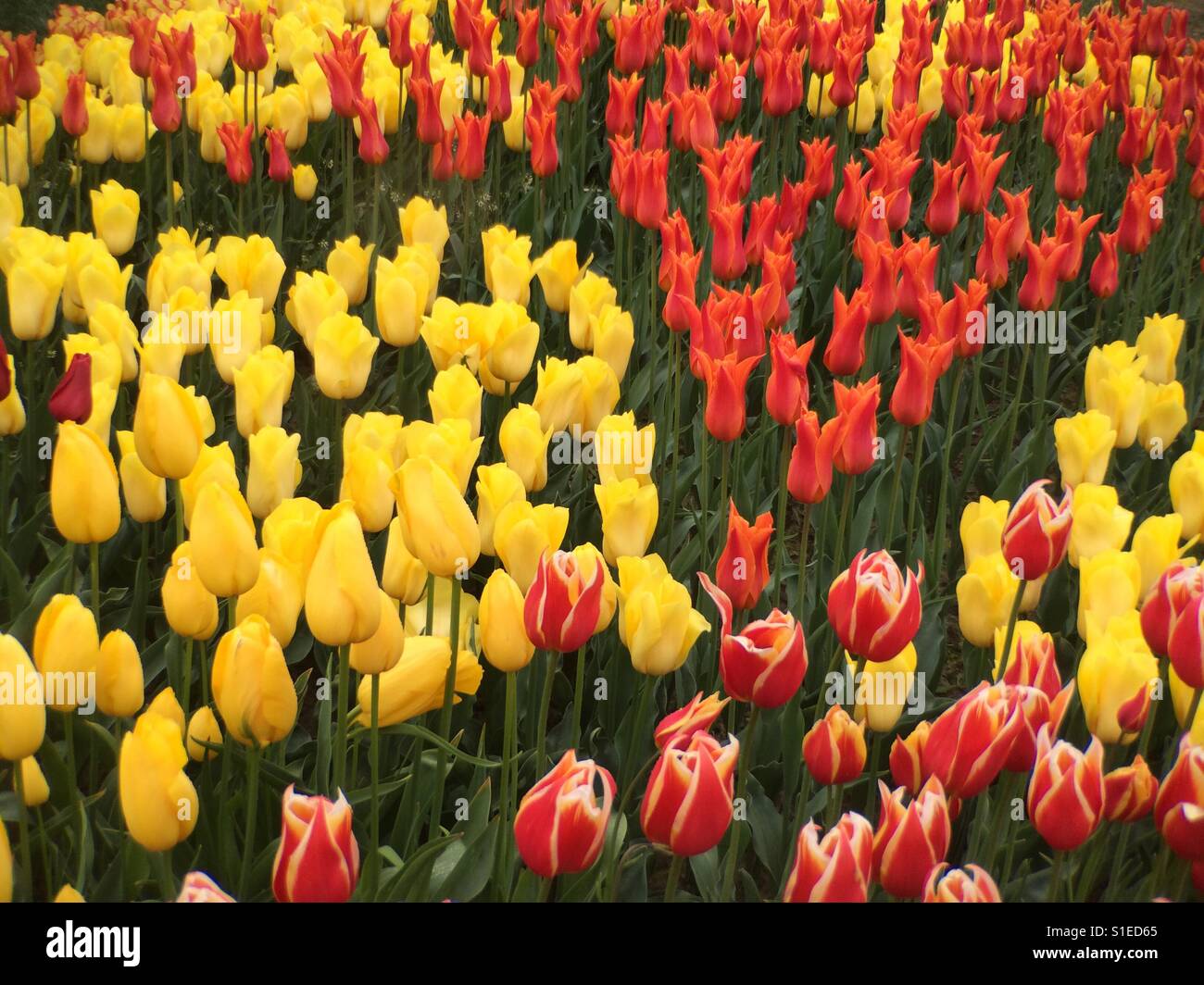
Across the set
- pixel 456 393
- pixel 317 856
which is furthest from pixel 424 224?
pixel 317 856

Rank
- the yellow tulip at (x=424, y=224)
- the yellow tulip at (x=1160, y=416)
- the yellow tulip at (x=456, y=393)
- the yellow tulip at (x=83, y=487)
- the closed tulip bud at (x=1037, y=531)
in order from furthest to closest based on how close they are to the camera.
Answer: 1. the yellow tulip at (x=424, y=224)
2. the yellow tulip at (x=1160, y=416)
3. the yellow tulip at (x=456, y=393)
4. the closed tulip bud at (x=1037, y=531)
5. the yellow tulip at (x=83, y=487)

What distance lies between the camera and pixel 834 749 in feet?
5.47

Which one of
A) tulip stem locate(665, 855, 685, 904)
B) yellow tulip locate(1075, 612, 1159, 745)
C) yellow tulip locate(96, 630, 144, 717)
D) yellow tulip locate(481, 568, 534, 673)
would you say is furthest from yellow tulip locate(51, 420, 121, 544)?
yellow tulip locate(1075, 612, 1159, 745)

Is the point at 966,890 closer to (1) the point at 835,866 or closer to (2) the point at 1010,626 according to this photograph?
(1) the point at 835,866

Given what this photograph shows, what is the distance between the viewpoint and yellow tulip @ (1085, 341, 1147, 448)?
2.67 metres

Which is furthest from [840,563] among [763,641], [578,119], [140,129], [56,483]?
[578,119]

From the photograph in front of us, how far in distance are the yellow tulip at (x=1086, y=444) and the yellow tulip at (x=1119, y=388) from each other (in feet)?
0.58

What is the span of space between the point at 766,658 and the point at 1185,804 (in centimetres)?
48

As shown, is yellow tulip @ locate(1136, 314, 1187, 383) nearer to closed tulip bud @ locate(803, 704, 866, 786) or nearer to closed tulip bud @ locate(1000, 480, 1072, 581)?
closed tulip bud @ locate(1000, 480, 1072, 581)

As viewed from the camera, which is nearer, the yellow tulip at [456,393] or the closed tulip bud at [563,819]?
the closed tulip bud at [563,819]

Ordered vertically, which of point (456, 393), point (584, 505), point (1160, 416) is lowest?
point (584, 505)

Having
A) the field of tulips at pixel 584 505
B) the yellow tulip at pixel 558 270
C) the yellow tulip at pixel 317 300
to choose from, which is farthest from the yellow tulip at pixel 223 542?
the yellow tulip at pixel 558 270

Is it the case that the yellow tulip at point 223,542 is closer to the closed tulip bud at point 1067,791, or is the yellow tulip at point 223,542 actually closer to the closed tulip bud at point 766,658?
the closed tulip bud at point 766,658

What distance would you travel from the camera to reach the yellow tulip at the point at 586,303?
2.90 meters
